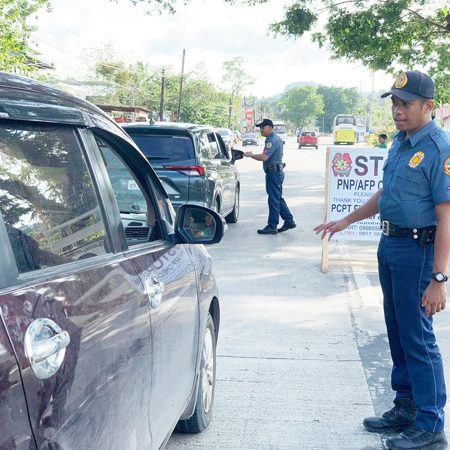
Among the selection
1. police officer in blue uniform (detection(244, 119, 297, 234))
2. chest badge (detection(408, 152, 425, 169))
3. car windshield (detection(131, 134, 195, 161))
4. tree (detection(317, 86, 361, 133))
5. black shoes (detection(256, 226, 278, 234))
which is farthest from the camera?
tree (detection(317, 86, 361, 133))

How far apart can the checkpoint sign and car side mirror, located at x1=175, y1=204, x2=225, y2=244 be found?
203 inches

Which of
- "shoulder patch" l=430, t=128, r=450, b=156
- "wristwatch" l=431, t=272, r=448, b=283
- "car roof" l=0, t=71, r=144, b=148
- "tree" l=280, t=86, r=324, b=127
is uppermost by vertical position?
"car roof" l=0, t=71, r=144, b=148

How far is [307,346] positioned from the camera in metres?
5.77

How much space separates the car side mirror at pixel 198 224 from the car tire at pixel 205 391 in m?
0.64

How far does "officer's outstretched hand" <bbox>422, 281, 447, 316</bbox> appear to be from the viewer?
11.7ft

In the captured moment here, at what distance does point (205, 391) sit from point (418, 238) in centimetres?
148

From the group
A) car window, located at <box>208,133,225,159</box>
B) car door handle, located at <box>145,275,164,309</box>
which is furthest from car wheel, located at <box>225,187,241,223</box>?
car door handle, located at <box>145,275,164,309</box>

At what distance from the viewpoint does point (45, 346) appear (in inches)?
71.6

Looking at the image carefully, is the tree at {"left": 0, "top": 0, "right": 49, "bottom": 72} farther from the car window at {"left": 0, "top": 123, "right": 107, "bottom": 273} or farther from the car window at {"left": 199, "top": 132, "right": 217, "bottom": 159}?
the car window at {"left": 0, "top": 123, "right": 107, "bottom": 273}

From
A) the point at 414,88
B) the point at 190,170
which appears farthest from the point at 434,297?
the point at 190,170

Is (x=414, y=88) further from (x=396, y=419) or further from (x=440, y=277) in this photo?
(x=396, y=419)

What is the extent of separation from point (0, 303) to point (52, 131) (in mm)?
844

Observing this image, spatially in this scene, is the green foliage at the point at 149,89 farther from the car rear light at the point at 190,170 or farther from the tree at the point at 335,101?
the tree at the point at 335,101

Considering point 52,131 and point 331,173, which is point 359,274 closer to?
A: point 331,173
